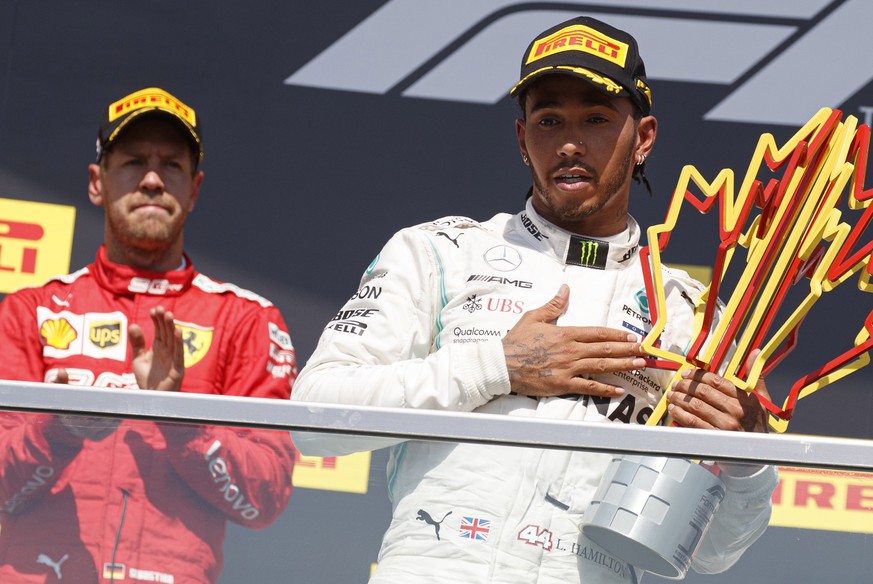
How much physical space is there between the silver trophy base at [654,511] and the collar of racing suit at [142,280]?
4.12ft

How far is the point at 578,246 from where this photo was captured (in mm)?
1607

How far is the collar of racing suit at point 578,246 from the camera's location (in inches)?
63.0

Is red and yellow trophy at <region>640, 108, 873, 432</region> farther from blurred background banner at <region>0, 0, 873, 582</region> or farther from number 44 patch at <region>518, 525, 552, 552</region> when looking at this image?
blurred background banner at <region>0, 0, 873, 582</region>

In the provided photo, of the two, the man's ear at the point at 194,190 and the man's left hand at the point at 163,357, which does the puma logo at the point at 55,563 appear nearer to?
the man's left hand at the point at 163,357

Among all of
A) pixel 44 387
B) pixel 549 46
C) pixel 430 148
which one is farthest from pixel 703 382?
pixel 430 148

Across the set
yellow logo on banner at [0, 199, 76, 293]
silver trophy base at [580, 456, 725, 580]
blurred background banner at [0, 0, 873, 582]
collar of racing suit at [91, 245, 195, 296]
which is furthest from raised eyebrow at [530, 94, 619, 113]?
yellow logo on banner at [0, 199, 76, 293]

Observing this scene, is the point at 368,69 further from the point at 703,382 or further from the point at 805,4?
the point at 703,382

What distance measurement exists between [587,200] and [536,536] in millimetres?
585

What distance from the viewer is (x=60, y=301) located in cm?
219

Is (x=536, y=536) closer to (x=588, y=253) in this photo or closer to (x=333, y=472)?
(x=333, y=472)

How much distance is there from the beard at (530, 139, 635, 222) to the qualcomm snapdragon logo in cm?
130

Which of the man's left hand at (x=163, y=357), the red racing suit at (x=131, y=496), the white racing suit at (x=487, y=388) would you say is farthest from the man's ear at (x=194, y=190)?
the red racing suit at (x=131, y=496)

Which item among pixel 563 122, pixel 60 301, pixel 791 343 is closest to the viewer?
pixel 791 343

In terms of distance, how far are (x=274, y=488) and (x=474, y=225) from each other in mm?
616
